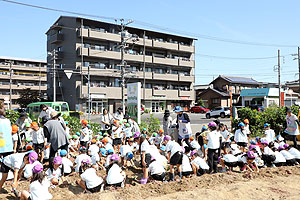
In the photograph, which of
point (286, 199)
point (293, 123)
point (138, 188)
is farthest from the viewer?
point (293, 123)

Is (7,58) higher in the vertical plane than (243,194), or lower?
higher

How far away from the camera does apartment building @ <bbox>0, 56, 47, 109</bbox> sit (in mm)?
48719

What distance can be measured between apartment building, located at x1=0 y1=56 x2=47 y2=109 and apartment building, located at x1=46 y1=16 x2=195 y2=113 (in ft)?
48.4

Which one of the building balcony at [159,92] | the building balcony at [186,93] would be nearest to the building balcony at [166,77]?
the building balcony at [159,92]

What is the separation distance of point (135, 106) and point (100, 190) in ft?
27.9

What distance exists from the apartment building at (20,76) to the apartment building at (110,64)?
14746mm

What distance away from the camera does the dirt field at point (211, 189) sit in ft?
16.7

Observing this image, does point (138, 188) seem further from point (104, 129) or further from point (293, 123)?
point (293, 123)

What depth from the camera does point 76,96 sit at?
111ft

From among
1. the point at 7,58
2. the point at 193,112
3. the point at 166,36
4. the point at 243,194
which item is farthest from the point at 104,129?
the point at 7,58

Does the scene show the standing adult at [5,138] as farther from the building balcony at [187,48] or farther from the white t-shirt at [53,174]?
the building balcony at [187,48]

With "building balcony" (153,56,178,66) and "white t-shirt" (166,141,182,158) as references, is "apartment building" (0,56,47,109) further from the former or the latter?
"white t-shirt" (166,141,182,158)

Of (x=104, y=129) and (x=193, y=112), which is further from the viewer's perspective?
(x=193, y=112)

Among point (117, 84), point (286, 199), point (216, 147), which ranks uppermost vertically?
point (117, 84)
